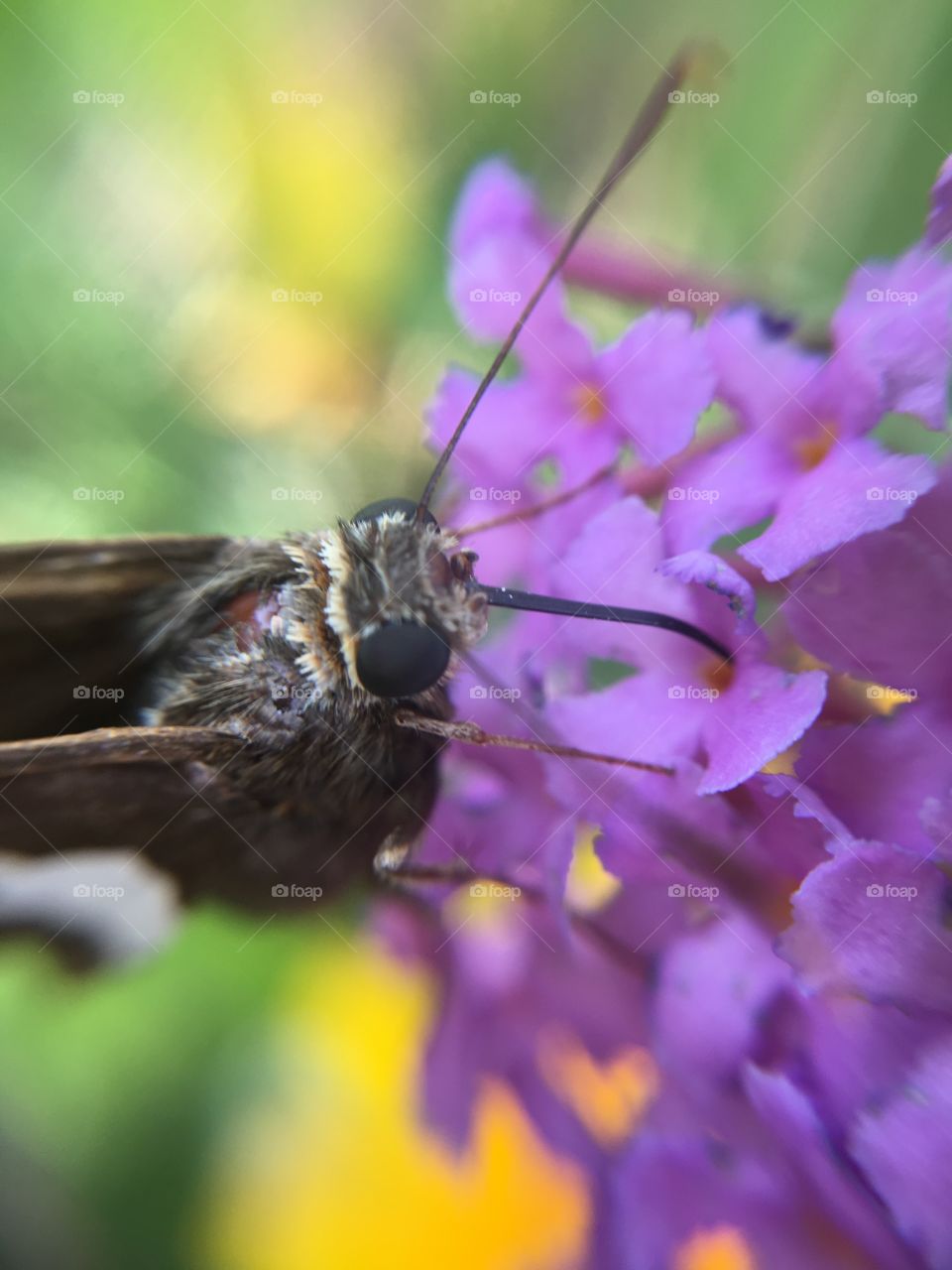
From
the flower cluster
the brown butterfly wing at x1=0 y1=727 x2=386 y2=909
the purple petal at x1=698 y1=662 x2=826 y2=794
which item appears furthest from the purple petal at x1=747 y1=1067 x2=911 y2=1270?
the brown butterfly wing at x1=0 y1=727 x2=386 y2=909

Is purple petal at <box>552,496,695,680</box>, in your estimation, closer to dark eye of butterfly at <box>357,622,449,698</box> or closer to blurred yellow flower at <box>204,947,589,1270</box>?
dark eye of butterfly at <box>357,622,449,698</box>

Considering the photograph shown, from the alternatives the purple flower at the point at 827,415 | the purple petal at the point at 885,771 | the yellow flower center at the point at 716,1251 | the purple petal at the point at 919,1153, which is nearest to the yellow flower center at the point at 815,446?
the purple flower at the point at 827,415

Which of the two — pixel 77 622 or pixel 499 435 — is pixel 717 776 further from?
pixel 77 622

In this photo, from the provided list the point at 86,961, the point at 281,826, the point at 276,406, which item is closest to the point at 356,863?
the point at 281,826

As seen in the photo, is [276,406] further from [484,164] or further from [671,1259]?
[671,1259]

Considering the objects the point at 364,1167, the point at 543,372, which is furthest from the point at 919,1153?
the point at 364,1167

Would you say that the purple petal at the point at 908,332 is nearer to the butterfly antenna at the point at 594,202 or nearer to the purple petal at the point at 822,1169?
the butterfly antenna at the point at 594,202
